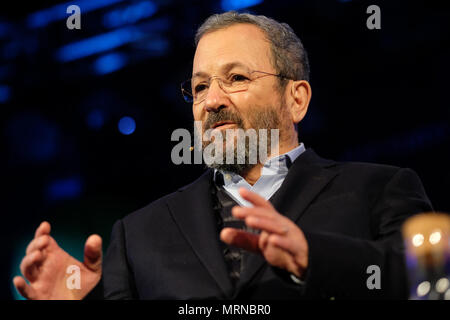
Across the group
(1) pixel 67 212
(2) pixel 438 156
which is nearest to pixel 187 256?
(2) pixel 438 156

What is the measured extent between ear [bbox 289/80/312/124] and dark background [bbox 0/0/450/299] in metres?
0.81

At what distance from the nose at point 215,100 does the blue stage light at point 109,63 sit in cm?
156

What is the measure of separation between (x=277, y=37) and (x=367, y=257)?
1.11m

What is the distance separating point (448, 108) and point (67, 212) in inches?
105

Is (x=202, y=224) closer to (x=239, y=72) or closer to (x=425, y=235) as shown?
(x=239, y=72)

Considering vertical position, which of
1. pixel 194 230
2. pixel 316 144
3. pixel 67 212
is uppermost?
pixel 316 144

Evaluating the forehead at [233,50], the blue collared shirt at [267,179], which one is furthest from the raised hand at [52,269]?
the forehead at [233,50]

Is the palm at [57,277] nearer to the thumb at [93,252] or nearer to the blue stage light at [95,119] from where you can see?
the thumb at [93,252]

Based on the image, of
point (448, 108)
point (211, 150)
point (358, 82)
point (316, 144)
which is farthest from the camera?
point (316, 144)

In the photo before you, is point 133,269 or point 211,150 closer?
point 133,269

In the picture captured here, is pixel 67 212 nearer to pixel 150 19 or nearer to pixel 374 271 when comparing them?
pixel 150 19

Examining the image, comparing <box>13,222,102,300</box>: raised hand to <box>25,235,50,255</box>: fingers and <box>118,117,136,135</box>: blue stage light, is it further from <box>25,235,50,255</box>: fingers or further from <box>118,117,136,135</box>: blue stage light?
<box>118,117,136,135</box>: blue stage light

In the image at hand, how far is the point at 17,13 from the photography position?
10.3 feet

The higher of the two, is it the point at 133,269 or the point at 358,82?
the point at 358,82
